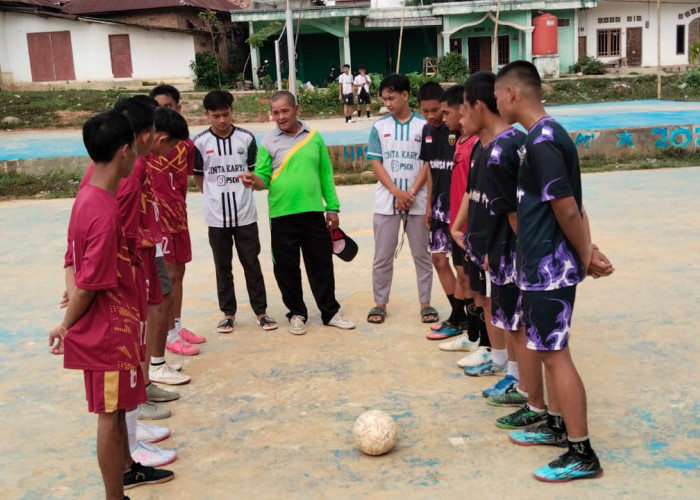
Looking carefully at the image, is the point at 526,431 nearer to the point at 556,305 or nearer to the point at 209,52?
the point at 556,305

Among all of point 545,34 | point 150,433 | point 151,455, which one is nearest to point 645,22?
point 545,34

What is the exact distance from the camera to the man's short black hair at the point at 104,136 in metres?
3.28

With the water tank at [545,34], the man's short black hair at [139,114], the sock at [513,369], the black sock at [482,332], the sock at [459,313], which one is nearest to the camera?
the man's short black hair at [139,114]

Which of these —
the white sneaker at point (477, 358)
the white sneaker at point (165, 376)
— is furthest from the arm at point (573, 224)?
the white sneaker at point (165, 376)

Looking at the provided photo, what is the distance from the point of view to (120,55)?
34562 millimetres

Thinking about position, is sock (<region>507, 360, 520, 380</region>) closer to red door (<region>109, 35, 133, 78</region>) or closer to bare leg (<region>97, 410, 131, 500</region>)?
bare leg (<region>97, 410, 131, 500</region>)

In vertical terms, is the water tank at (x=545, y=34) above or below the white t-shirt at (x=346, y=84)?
above

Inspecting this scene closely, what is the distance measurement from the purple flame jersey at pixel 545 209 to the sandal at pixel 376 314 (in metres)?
2.72

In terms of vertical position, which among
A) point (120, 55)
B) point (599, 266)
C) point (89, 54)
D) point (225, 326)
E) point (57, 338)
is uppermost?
point (89, 54)

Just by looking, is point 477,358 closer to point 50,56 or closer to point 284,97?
point 284,97

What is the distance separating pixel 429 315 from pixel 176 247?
211 cm

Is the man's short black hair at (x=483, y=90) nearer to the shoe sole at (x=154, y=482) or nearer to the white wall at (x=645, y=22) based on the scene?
the shoe sole at (x=154, y=482)

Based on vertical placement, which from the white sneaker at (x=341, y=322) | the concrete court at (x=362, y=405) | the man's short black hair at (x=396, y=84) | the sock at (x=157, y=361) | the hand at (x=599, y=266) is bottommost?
the concrete court at (x=362, y=405)

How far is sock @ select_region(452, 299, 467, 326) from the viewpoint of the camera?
19.3 ft
